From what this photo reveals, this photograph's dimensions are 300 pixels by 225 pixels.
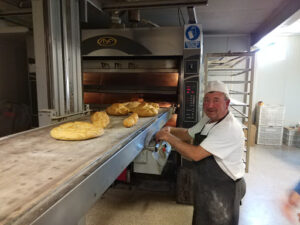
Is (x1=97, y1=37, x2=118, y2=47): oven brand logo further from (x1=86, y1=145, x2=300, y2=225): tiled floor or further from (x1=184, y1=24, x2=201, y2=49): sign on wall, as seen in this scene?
(x1=86, y1=145, x2=300, y2=225): tiled floor

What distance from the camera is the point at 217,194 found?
1417 mm

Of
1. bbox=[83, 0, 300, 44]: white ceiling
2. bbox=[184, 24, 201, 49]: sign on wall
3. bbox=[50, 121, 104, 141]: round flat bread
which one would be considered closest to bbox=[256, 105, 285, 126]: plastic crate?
bbox=[83, 0, 300, 44]: white ceiling

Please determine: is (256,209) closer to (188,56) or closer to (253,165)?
(253,165)

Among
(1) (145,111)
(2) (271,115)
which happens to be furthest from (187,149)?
(2) (271,115)

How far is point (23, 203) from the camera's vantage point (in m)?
0.48

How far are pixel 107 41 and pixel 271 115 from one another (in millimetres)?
4089

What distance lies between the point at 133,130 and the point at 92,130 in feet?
0.82

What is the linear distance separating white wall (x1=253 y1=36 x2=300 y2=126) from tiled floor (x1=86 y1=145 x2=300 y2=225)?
214cm

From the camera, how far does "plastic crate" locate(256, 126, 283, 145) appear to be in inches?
187

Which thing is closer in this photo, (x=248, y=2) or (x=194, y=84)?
(x=194, y=84)

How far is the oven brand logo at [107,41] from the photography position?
240 cm

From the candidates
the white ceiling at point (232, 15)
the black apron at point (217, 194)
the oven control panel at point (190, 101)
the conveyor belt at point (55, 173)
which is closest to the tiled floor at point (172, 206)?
the black apron at point (217, 194)

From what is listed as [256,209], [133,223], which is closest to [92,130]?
[133,223]

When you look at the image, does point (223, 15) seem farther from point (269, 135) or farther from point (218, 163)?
point (269, 135)
